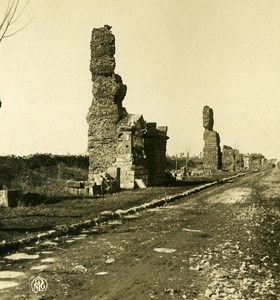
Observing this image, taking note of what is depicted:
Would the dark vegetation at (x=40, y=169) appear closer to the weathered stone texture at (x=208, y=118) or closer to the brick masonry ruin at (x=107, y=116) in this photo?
the brick masonry ruin at (x=107, y=116)

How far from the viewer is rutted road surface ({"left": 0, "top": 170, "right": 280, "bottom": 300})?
4883 mm

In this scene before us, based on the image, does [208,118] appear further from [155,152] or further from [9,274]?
[9,274]

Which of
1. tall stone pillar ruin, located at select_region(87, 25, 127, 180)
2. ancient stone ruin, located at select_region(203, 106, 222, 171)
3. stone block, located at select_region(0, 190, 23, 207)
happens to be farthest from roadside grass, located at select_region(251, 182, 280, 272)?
ancient stone ruin, located at select_region(203, 106, 222, 171)

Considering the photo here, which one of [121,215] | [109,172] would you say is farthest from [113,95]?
[121,215]

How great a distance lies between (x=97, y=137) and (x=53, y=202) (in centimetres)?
1079

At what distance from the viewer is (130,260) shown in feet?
21.1

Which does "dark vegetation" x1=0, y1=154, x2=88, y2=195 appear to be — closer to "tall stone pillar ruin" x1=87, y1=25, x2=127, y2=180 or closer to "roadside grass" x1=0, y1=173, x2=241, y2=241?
"tall stone pillar ruin" x1=87, y1=25, x2=127, y2=180

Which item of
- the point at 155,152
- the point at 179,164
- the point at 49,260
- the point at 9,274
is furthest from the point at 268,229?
the point at 179,164

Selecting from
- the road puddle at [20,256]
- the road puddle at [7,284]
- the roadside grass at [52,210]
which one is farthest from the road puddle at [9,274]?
the roadside grass at [52,210]

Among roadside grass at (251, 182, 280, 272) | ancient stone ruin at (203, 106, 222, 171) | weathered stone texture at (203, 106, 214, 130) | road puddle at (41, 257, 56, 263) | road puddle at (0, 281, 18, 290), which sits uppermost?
weathered stone texture at (203, 106, 214, 130)

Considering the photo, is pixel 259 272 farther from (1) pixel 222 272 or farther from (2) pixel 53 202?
(2) pixel 53 202

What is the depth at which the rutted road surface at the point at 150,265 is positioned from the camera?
16.0 feet

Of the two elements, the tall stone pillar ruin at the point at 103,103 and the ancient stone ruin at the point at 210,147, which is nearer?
the tall stone pillar ruin at the point at 103,103

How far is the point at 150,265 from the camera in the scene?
240 inches
